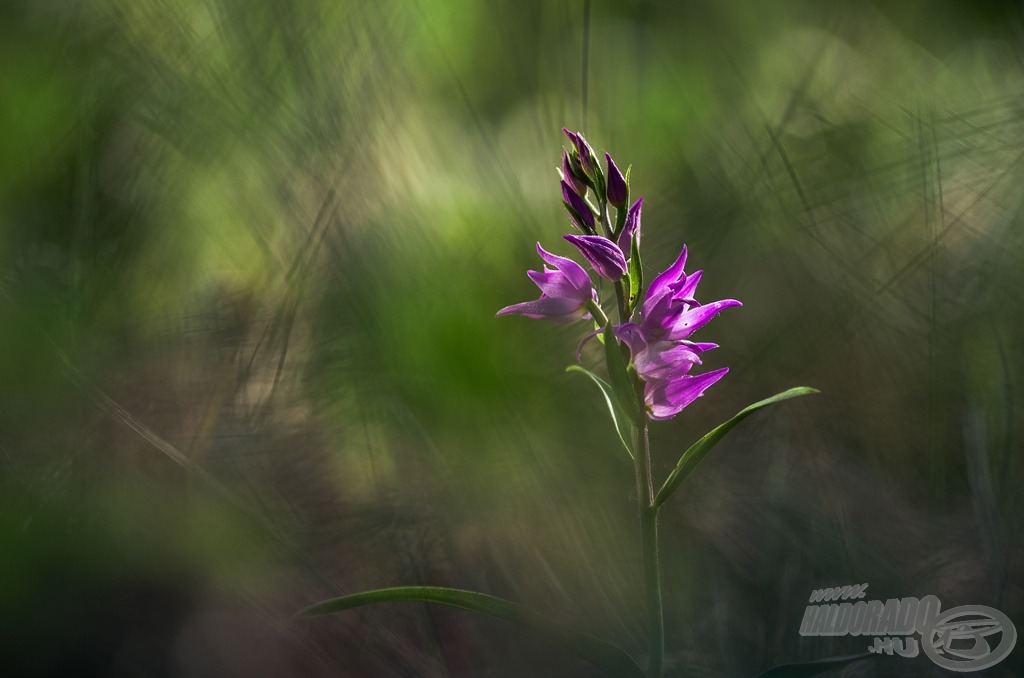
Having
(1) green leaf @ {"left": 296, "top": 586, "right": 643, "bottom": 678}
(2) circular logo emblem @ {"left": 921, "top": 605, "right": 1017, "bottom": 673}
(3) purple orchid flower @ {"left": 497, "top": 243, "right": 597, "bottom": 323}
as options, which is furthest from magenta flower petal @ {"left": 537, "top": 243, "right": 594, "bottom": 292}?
(2) circular logo emblem @ {"left": 921, "top": 605, "right": 1017, "bottom": 673}

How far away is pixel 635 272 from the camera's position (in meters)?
0.44

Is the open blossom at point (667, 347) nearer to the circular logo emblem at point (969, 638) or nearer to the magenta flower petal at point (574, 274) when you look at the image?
the magenta flower petal at point (574, 274)

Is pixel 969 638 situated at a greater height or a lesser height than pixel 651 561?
lesser

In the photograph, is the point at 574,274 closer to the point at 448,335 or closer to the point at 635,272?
the point at 635,272

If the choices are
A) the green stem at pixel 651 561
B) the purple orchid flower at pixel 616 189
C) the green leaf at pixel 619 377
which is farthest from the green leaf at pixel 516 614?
the purple orchid flower at pixel 616 189

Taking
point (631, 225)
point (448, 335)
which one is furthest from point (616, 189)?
point (448, 335)

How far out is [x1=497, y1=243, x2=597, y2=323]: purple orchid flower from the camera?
45cm

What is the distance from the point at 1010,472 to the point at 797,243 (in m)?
0.33

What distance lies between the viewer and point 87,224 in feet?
2.75

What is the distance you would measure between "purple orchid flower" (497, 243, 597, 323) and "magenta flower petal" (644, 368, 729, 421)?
7cm

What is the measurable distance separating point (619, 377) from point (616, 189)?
0.37ft

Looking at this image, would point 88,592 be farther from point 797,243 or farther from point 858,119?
point 858,119

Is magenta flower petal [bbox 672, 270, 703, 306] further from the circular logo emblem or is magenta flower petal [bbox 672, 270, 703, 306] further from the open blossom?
the circular logo emblem

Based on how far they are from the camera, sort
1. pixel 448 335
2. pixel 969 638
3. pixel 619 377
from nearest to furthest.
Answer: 1. pixel 619 377
2. pixel 969 638
3. pixel 448 335
